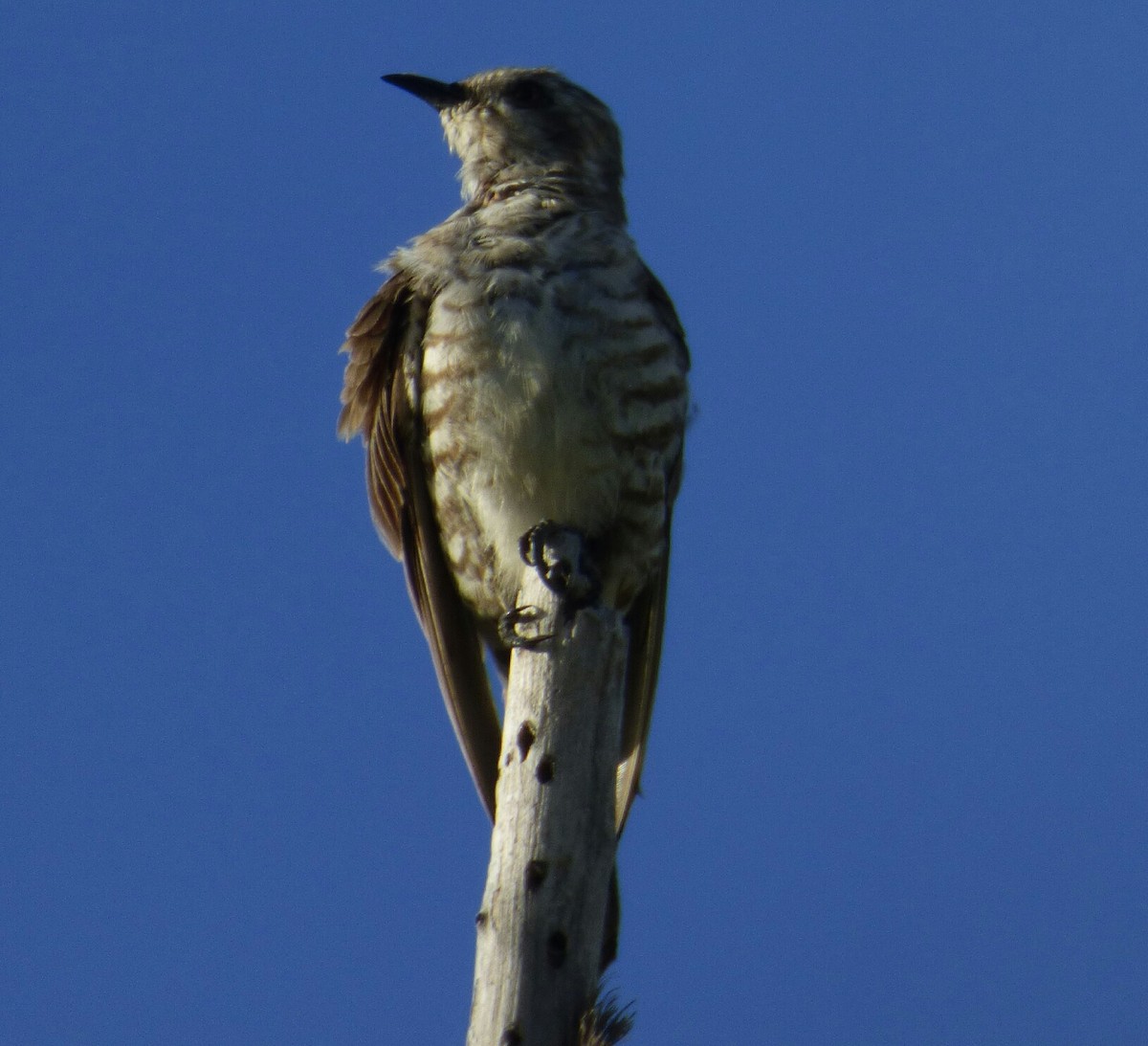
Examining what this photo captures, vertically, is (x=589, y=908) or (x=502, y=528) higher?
(x=502, y=528)

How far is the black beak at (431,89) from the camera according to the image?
6.75 meters

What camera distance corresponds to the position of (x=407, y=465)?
5.43 meters

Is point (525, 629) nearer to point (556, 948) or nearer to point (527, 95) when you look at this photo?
point (556, 948)

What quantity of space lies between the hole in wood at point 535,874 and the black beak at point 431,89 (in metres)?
4.08

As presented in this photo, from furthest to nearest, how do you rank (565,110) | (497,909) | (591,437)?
(565,110) < (591,437) < (497,909)

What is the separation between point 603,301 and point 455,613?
47.4 inches

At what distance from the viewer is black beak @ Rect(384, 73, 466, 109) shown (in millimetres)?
6750

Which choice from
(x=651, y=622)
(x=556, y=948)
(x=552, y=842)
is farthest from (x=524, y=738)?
(x=651, y=622)

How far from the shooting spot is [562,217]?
564 cm

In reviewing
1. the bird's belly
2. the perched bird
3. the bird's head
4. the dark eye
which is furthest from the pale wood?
the dark eye

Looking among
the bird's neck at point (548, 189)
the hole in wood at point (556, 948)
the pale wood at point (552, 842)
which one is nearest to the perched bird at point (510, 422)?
the bird's neck at point (548, 189)

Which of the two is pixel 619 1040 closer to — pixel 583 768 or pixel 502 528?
pixel 583 768

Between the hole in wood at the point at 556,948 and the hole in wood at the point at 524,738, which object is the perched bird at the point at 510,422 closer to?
the hole in wood at the point at 524,738

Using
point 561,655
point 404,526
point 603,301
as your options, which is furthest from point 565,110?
point 561,655
